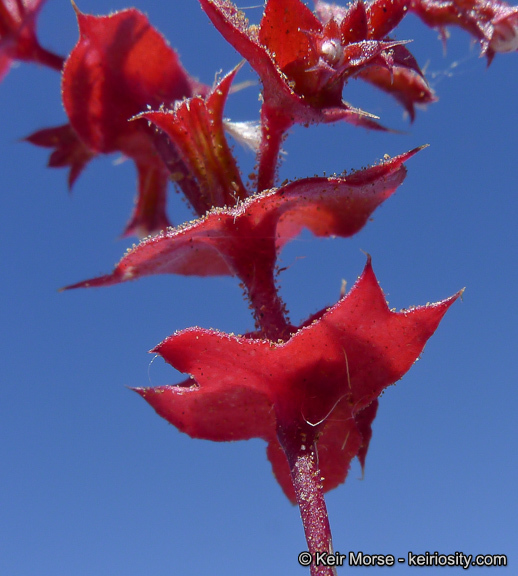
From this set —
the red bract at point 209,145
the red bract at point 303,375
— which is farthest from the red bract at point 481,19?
the red bract at point 303,375

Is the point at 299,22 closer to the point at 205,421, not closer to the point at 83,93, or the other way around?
the point at 83,93

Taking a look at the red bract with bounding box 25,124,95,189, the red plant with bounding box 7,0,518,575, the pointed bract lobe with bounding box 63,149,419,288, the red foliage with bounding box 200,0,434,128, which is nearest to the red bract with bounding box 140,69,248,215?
the red plant with bounding box 7,0,518,575

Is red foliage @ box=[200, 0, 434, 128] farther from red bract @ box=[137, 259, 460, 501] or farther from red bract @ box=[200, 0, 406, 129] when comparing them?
red bract @ box=[137, 259, 460, 501]

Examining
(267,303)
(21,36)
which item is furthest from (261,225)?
(21,36)

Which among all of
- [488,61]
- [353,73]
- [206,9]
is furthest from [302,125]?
[488,61]

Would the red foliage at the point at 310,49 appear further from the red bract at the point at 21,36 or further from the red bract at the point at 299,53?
the red bract at the point at 21,36
